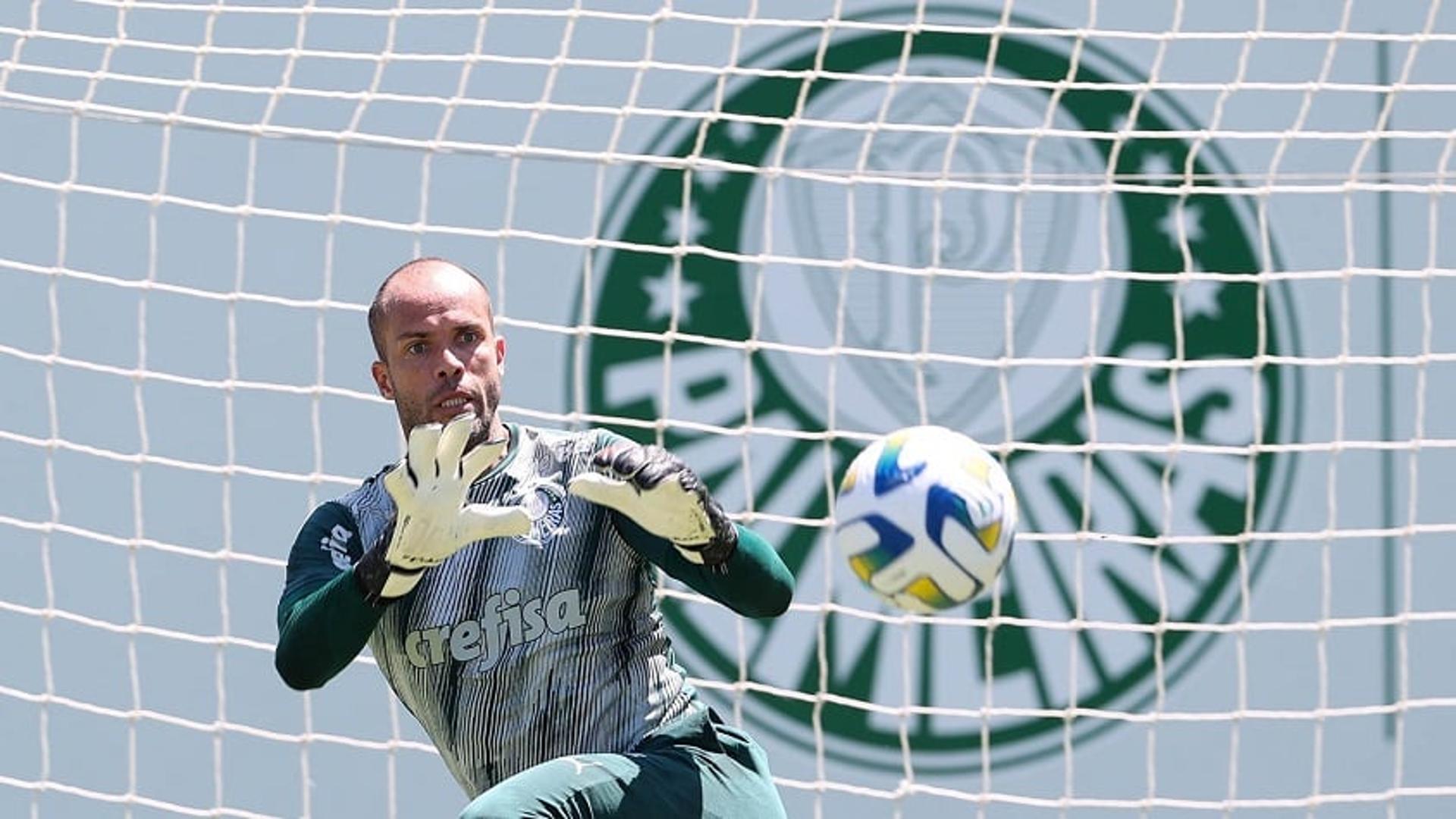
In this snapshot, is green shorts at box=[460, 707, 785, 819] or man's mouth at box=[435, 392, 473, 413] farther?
man's mouth at box=[435, 392, 473, 413]

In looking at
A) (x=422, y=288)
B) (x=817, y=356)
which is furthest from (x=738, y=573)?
(x=817, y=356)

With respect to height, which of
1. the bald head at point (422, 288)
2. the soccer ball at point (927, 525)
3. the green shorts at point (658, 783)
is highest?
the bald head at point (422, 288)

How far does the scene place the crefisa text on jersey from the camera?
116 inches

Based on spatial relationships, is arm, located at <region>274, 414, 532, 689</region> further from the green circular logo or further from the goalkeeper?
the green circular logo

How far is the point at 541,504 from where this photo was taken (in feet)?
9.91

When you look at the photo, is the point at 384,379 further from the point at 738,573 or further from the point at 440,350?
the point at 738,573

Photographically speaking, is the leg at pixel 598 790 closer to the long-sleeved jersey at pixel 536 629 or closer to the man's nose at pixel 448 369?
the long-sleeved jersey at pixel 536 629

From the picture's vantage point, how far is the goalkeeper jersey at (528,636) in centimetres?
296

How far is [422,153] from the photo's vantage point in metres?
5.14

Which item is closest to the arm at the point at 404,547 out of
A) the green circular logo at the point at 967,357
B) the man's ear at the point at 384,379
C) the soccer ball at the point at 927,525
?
the man's ear at the point at 384,379

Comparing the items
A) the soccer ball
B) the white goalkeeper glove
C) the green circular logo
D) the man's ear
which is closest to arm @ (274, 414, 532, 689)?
the white goalkeeper glove

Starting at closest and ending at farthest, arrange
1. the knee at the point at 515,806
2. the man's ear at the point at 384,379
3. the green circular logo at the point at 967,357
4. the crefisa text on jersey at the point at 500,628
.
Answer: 1. the knee at the point at 515,806
2. the crefisa text on jersey at the point at 500,628
3. the man's ear at the point at 384,379
4. the green circular logo at the point at 967,357

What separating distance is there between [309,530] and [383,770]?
220 centimetres

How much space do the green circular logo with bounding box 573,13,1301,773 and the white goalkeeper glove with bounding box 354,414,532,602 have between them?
7.10 ft
